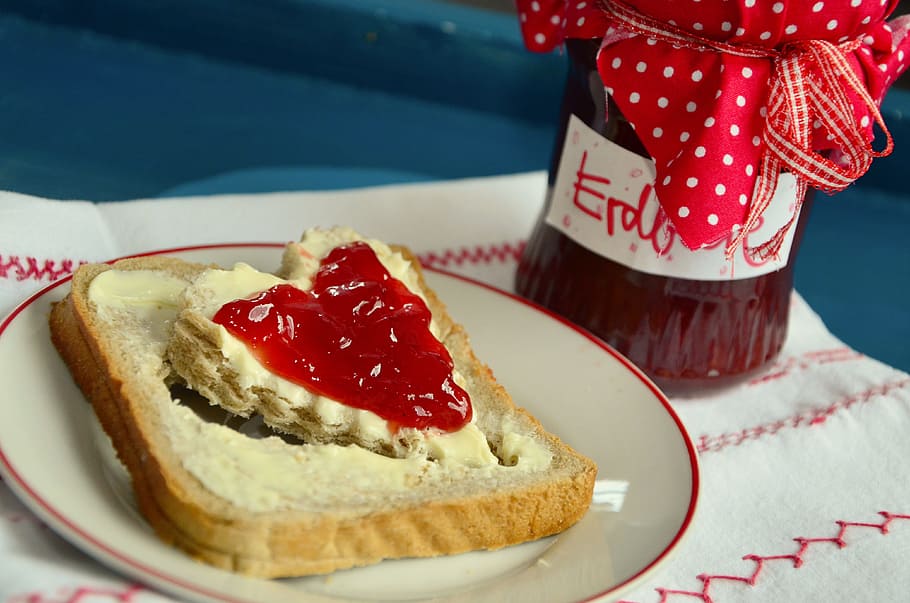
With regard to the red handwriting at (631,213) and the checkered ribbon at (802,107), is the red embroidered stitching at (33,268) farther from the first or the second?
the checkered ribbon at (802,107)

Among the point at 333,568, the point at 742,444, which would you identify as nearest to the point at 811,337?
the point at 742,444

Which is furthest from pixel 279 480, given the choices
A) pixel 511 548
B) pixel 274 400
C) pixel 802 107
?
pixel 802 107

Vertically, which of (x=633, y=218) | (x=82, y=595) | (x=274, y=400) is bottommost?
(x=82, y=595)

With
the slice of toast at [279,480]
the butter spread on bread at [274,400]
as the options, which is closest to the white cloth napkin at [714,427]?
the slice of toast at [279,480]

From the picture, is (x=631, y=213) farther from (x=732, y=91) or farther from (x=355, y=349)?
(x=355, y=349)

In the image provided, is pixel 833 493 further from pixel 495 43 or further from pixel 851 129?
pixel 495 43

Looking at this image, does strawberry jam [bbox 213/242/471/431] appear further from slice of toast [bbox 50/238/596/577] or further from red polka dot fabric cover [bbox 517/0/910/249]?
red polka dot fabric cover [bbox 517/0/910/249]
